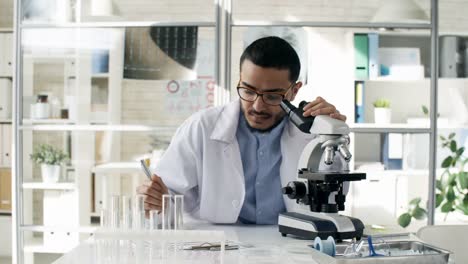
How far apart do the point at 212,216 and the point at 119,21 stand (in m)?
2.16

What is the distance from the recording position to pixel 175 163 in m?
2.19

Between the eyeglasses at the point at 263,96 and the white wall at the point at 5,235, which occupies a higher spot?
the eyeglasses at the point at 263,96

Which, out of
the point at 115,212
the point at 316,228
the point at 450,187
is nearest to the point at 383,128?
the point at 450,187

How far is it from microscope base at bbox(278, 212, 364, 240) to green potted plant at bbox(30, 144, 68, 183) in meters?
2.55

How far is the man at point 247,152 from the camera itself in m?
2.17

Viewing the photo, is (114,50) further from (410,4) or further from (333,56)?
(410,4)

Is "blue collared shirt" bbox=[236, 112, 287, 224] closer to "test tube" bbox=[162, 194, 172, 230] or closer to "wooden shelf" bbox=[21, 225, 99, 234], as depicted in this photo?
"test tube" bbox=[162, 194, 172, 230]

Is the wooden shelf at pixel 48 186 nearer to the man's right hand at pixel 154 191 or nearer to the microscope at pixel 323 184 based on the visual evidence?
the man's right hand at pixel 154 191

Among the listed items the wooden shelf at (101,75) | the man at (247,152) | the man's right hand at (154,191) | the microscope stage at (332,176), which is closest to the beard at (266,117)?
the man at (247,152)

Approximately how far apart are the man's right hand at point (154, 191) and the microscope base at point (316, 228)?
39 centimetres

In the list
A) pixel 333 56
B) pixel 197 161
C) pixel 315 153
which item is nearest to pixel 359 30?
pixel 333 56

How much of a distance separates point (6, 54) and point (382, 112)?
2.99 metres

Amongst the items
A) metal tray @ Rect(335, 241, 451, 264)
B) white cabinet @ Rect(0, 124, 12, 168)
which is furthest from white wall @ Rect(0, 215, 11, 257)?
metal tray @ Rect(335, 241, 451, 264)

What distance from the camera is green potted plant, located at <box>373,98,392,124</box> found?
158 inches
